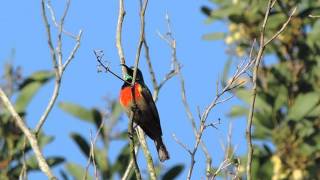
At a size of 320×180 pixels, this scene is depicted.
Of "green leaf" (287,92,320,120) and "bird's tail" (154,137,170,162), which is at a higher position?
"green leaf" (287,92,320,120)

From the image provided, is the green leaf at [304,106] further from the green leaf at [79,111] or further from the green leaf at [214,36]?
the green leaf at [79,111]

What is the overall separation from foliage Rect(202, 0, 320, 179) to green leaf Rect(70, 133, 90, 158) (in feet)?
4.07

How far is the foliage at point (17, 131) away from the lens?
617 cm

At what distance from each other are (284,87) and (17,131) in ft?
7.96

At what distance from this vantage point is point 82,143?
21.3 feet

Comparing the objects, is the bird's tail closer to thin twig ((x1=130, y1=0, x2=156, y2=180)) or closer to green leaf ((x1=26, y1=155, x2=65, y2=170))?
green leaf ((x1=26, y1=155, x2=65, y2=170))

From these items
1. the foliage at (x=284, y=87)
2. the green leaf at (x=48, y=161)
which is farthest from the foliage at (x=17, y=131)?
the foliage at (x=284, y=87)

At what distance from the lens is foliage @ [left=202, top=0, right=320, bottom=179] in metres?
7.32

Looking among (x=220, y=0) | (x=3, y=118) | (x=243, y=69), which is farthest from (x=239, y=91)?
(x=243, y=69)

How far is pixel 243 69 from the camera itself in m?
5.04

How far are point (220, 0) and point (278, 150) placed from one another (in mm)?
1894

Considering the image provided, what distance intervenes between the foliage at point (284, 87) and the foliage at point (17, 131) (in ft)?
4.83

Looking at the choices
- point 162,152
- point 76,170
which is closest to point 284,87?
point 162,152

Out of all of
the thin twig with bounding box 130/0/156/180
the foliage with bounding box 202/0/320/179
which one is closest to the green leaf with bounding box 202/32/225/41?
the foliage with bounding box 202/0/320/179
